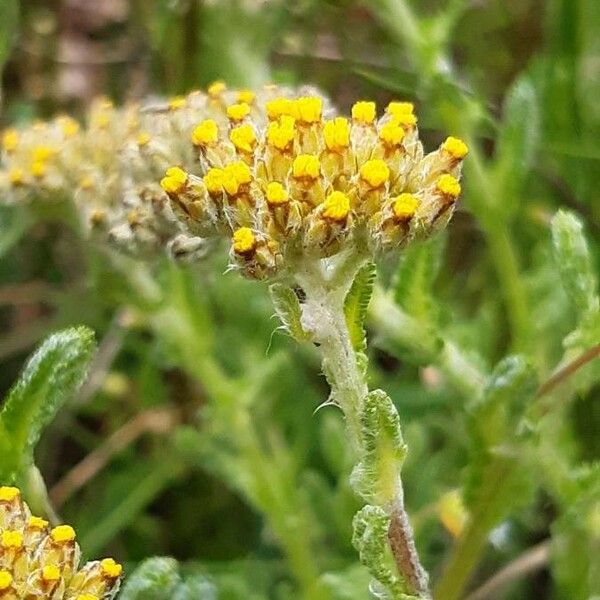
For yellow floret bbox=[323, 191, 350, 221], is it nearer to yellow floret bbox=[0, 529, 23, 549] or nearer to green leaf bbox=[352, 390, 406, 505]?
green leaf bbox=[352, 390, 406, 505]

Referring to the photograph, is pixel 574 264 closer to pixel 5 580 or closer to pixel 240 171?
pixel 240 171

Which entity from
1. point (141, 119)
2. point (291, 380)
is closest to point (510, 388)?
point (141, 119)

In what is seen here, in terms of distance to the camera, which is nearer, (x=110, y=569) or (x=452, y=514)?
(x=110, y=569)

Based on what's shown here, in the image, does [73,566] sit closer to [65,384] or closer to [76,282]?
[65,384]

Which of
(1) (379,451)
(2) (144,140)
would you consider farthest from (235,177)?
(2) (144,140)

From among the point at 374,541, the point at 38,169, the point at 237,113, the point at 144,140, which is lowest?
the point at 374,541

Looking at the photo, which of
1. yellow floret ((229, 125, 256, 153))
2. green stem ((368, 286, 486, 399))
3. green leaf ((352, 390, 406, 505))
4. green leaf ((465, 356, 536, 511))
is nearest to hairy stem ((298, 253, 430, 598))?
green leaf ((352, 390, 406, 505))

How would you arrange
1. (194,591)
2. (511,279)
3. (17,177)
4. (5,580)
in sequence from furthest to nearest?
1. (511,279)
2. (17,177)
3. (194,591)
4. (5,580)
